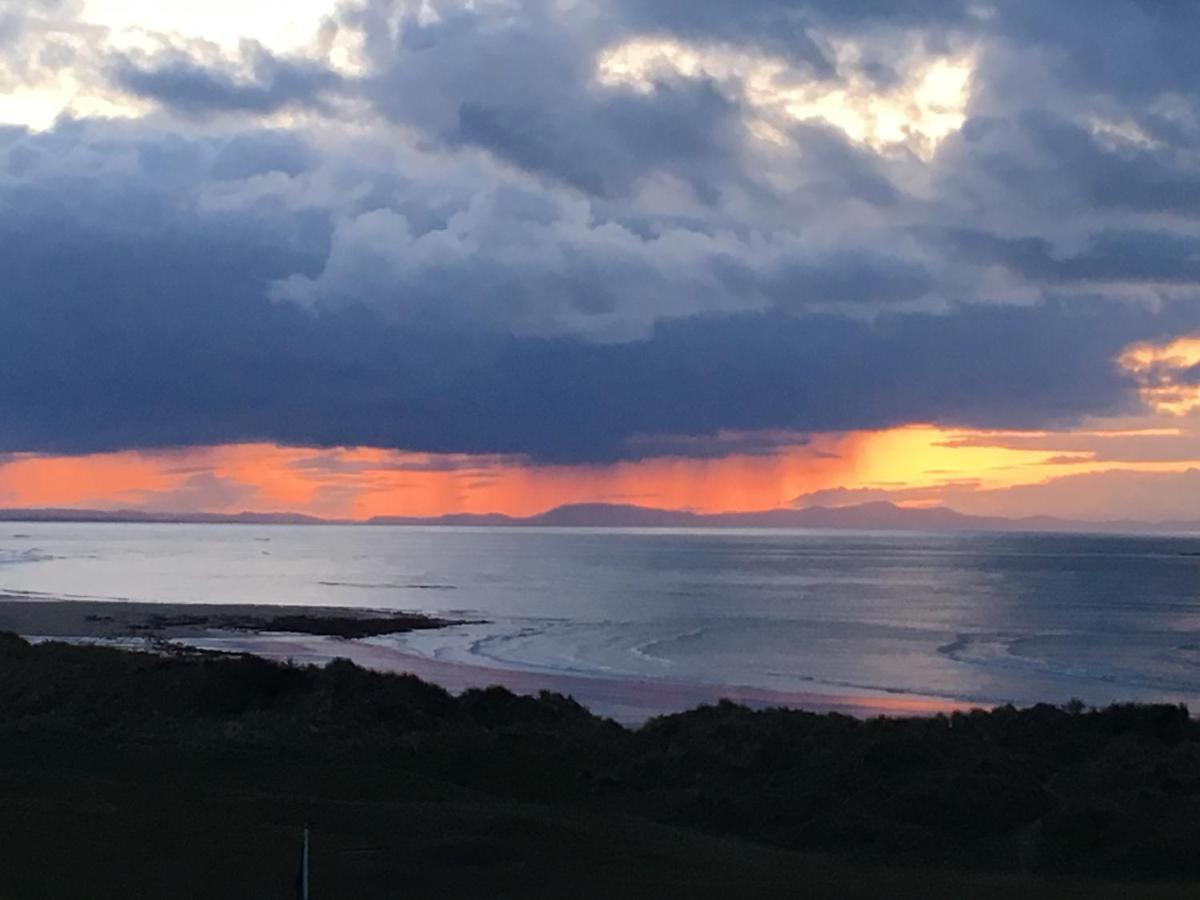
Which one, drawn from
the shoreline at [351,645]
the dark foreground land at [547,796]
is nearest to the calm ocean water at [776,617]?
the shoreline at [351,645]

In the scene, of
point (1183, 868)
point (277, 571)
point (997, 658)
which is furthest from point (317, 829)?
point (277, 571)

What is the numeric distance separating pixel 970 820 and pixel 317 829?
8.60m

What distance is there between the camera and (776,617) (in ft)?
254

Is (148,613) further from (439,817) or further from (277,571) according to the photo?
(277,571)

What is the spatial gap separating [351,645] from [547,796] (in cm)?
4004

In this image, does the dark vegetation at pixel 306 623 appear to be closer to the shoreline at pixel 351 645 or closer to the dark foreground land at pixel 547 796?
the shoreline at pixel 351 645

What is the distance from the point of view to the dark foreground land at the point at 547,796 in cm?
1470

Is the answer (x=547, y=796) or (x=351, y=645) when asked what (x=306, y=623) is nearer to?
(x=351, y=645)

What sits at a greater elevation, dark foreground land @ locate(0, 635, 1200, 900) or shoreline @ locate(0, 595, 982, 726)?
dark foreground land @ locate(0, 635, 1200, 900)

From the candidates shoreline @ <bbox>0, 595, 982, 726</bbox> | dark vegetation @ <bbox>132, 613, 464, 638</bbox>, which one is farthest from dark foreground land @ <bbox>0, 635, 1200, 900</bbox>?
dark vegetation @ <bbox>132, 613, 464, 638</bbox>

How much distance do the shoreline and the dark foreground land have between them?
10097 mm

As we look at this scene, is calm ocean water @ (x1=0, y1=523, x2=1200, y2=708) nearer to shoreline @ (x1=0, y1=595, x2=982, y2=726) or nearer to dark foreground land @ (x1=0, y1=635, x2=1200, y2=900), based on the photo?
shoreline @ (x1=0, y1=595, x2=982, y2=726)

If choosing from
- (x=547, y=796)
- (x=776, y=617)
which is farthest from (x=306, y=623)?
(x=547, y=796)

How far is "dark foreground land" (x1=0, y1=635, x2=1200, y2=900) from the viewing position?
1470cm
